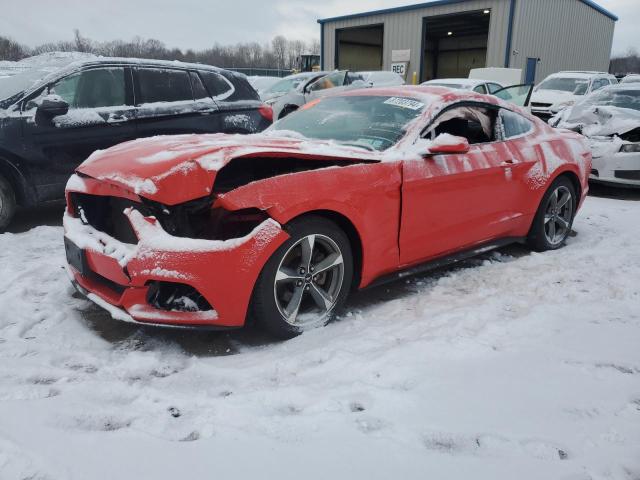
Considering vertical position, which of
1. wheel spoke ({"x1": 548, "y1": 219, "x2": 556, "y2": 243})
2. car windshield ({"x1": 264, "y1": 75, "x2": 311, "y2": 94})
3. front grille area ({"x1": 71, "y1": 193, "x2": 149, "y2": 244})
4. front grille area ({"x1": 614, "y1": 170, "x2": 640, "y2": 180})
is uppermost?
car windshield ({"x1": 264, "y1": 75, "x2": 311, "y2": 94})

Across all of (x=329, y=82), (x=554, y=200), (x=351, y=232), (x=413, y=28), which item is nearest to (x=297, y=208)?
(x=351, y=232)

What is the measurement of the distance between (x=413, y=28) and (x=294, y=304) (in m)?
24.9

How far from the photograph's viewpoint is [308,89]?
12.5 metres

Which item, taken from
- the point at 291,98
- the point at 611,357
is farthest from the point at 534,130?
the point at 291,98

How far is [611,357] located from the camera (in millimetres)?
2695

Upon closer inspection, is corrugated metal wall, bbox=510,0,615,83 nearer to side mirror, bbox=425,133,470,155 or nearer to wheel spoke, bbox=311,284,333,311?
side mirror, bbox=425,133,470,155

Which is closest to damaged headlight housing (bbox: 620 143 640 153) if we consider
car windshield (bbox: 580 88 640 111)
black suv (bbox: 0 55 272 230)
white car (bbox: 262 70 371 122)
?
car windshield (bbox: 580 88 640 111)

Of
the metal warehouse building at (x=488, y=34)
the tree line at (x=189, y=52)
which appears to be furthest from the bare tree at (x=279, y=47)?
the metal warehouse building at (x=488, y=34)

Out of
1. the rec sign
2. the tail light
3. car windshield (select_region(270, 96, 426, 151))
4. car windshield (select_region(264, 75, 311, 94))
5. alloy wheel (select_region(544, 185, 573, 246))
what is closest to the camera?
car windshield (select_region(270, 96, 426, 151))

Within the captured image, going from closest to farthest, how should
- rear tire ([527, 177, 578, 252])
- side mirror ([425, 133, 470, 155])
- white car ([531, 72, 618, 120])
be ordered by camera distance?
side mirror ([425, 133, 470, 155])
rear tire ([527, 177, 578, 252])
white car ([531, 72, 618, 120])

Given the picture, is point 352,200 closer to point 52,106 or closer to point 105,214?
point 105,214

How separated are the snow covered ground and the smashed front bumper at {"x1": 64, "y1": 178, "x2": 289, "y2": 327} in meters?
0.26

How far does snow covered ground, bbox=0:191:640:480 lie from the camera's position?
1870 mm

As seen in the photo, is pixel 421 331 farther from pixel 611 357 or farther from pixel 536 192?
pixel 536 192
